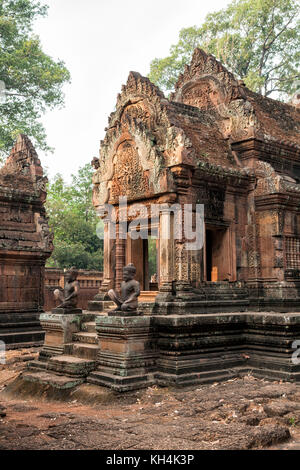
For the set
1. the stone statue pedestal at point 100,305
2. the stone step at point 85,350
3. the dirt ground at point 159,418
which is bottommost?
the dirt ground at point 159,418

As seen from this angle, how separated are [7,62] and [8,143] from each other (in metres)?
3.77

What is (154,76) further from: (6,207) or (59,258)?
(6,207)

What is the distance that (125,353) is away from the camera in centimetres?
737

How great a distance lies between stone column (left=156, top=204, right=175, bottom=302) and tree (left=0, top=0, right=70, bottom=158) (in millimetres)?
16889

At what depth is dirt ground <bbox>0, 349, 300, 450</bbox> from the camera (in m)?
4.93

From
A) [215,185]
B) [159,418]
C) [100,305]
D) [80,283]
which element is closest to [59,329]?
[100,305]

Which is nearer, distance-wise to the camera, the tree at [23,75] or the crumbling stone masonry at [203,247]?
the crumbling stone masonry at [203,247]

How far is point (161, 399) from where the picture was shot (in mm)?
6832

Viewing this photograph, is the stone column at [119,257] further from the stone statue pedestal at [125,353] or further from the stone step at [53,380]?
the stone step at [53,380]

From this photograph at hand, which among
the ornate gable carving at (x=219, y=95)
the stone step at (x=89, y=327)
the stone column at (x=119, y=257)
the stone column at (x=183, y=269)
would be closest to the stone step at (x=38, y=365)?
the stone step at (x=89, y=327)

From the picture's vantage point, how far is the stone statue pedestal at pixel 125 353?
723 centimetres

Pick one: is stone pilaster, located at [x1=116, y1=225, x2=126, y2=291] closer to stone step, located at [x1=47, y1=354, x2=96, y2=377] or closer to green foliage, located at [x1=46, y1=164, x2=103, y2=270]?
stone step, located at [x1=47, y1=354, x2=96, y2=377]

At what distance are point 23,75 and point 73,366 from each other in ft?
64.4

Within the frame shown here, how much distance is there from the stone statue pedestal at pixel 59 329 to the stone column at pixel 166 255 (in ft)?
5.47
